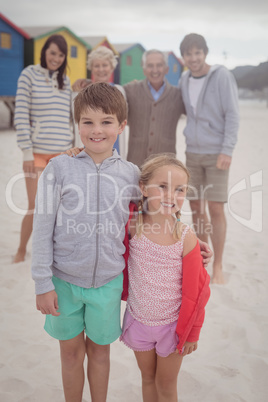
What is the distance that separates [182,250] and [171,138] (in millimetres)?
1878

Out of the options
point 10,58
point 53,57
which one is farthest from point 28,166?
point 10,58

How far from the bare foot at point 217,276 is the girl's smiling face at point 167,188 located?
2033mm

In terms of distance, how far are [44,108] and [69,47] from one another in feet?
52.9

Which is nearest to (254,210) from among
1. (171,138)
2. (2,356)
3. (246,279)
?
(246,279)

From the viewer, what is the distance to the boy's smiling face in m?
1.62

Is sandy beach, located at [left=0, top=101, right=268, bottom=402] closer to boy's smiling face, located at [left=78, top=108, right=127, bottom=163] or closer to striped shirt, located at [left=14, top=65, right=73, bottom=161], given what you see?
striped shirt, located at [left=14, top=65, right=73, bottom=161]

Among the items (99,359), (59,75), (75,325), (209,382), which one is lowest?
(209,382)

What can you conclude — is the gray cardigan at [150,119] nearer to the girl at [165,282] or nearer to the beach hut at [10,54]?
the girl at [165,282]

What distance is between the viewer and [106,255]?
166 centimetres

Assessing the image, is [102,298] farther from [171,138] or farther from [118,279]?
[171,138]

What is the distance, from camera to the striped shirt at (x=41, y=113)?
3271mm

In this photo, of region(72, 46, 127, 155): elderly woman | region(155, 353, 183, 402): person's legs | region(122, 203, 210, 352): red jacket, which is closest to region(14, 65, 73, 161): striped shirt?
region(72, 46, 127, 155): elderly woman

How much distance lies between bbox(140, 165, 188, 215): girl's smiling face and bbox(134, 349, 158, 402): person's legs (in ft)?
2.15

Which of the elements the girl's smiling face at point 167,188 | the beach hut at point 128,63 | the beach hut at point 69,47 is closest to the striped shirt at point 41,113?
the girl's smiling face at point 167,188
